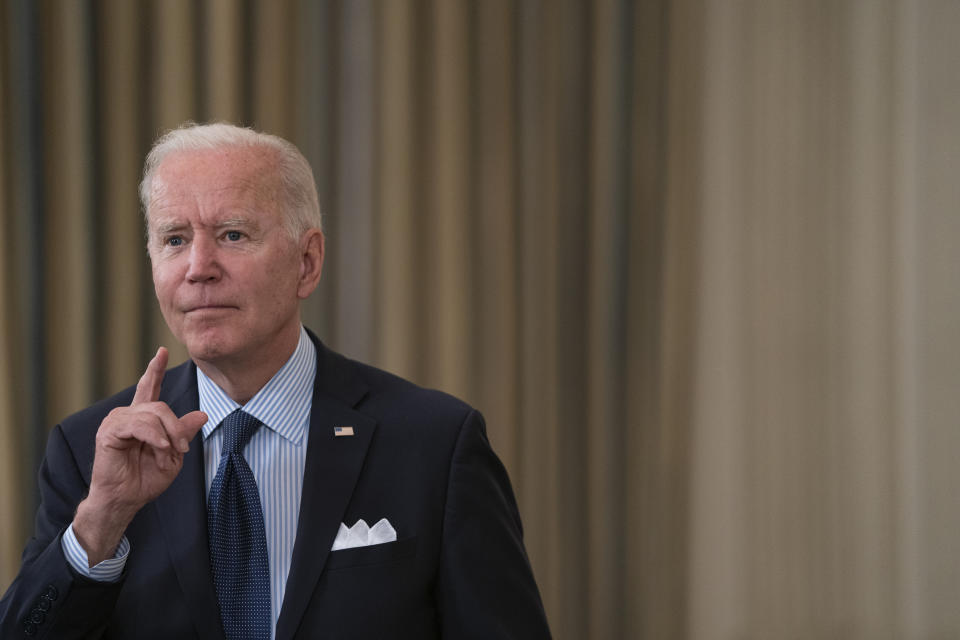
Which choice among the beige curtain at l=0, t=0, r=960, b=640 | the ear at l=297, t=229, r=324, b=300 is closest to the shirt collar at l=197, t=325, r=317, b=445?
the ear at l=297, t=229, r=324, b=300

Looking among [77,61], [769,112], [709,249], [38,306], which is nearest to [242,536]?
[38,306]

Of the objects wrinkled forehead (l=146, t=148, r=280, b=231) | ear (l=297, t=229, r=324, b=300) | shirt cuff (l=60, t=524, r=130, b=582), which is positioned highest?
wrinkled forehead (l=146, t=148, r=280, b=231)

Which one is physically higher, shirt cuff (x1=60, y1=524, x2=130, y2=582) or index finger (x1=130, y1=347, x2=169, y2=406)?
index finger (x1=130, y1=347, x2=169, y2=406)

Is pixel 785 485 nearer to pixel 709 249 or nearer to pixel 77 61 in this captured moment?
pixel 709 249

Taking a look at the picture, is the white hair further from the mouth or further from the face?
the mouth

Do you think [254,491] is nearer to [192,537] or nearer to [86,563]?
[192,537]

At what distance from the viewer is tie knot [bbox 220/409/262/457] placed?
5.73ft

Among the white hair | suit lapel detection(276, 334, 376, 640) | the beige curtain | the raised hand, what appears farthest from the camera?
the beige curtain

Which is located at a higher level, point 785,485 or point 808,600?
point 785,485

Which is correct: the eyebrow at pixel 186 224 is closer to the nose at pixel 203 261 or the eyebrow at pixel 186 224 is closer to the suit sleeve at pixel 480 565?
the nose at pixel 203 261

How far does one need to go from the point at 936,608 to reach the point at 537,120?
1915 mm

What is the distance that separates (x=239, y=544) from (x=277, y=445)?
19 centimetres

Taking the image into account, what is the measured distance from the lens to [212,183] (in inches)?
66.6

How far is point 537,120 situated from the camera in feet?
9.45
